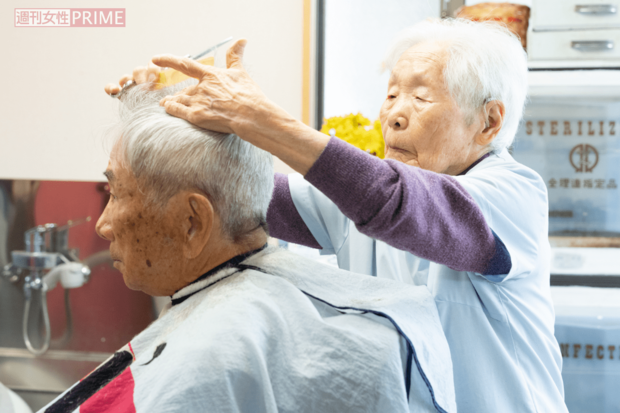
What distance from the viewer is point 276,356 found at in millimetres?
818

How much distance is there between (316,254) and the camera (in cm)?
191

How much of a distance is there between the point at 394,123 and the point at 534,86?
155 cm

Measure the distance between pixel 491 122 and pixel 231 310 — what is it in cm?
77

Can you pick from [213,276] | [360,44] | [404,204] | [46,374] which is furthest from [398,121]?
[46,374]

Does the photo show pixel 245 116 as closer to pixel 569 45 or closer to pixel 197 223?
pixel 197 223

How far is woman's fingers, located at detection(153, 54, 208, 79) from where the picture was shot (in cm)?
85

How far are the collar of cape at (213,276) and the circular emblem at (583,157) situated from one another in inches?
92.7

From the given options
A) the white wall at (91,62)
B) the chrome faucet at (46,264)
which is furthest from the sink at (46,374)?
the white wall at (91,62)

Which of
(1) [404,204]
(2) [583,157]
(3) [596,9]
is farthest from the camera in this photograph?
(2) [583,157]

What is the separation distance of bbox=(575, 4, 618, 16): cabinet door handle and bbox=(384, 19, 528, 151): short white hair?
1.46m

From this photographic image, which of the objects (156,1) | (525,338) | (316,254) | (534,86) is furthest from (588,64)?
(156,1)

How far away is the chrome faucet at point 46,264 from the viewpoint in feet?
8.12

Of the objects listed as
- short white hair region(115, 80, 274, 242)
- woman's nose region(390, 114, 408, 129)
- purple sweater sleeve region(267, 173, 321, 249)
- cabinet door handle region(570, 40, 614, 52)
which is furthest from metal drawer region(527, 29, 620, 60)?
short white hair region(115, 80, 274, 242)

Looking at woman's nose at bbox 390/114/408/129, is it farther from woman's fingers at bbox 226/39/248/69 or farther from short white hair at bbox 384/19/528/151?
woman's fingers at bbox 226/39/248/69
